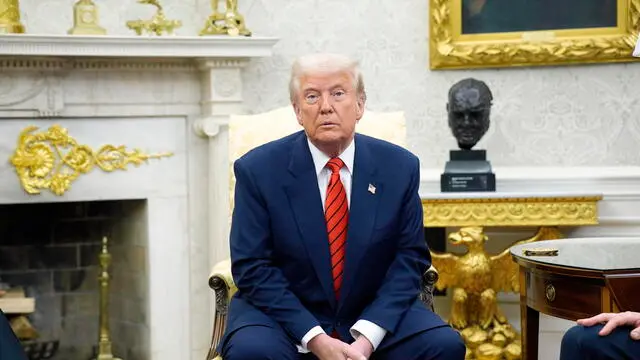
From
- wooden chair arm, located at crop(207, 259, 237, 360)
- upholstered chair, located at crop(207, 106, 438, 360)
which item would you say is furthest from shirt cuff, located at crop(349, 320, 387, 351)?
upholstered chair, located at crop(207, 106, 438, 360)

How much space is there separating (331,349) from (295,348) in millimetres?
145

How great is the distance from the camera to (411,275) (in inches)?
137

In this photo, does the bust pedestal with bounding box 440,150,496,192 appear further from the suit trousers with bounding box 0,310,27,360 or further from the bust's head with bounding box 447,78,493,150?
the suit trousers with bounding box 0,310,27,360

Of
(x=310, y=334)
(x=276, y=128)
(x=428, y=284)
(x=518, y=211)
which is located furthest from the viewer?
(x=518, y=211)

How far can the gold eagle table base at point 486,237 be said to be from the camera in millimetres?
4984

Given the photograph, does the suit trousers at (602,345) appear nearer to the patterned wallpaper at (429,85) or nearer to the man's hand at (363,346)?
the man's hand at (363,346)

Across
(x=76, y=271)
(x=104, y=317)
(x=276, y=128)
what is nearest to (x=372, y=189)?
(x=276, y=128)

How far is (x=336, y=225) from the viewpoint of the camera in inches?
137

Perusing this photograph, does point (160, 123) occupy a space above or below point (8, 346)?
above

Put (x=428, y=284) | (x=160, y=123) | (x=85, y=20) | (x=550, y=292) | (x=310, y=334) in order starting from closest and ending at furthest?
(x=310, y=334)
(x=550, y=292)
(x=428, y=284)
(x=85, y=20)
(x=160, y=123)

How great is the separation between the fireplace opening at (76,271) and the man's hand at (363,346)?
7.76ft

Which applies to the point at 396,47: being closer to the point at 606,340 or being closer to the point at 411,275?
the point at 411,275

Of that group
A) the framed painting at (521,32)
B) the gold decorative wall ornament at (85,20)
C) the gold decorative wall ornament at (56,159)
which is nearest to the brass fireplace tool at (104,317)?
the gold decorative wall ornament at (56,159)

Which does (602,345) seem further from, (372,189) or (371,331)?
(372,189)
